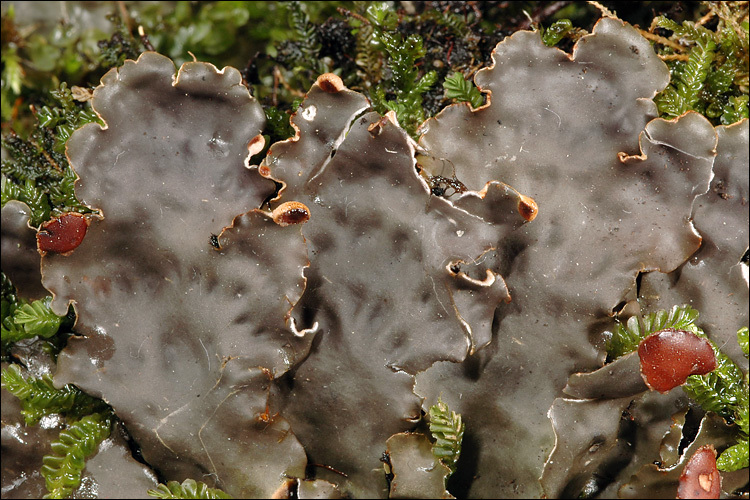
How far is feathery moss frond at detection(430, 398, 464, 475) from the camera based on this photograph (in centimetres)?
144

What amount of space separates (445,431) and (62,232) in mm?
1030

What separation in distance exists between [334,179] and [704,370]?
95 cm

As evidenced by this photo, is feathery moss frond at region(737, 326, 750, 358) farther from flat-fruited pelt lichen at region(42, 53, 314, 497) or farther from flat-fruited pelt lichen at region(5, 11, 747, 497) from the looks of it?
flat-fruited pelt lichen at region(42, 53, 314, 497)

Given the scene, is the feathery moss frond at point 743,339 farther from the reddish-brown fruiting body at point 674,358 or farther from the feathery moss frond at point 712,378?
the reddish-brown fruiting body at point 674,358

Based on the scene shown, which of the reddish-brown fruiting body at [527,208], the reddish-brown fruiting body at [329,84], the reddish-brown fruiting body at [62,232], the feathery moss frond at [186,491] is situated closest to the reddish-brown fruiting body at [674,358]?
the reddish-brown fruiting body at [527,208]

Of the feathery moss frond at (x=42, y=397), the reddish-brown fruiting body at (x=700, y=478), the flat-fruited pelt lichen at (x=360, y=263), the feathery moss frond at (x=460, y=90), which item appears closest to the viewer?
the reddish-brown fruiting body at (x=700, y=478)

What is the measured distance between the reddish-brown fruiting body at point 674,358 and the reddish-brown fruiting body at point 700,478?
0.18 m

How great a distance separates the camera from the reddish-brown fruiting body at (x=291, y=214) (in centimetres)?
135

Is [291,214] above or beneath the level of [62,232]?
above

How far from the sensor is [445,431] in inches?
56.6

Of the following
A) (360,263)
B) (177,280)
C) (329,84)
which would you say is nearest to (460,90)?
(329,84)

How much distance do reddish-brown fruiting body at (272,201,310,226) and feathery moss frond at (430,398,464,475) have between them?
0.56 m

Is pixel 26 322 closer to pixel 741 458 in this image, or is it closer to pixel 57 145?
pixel 57 145

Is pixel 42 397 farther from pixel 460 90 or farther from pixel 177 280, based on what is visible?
pixel 460 90
